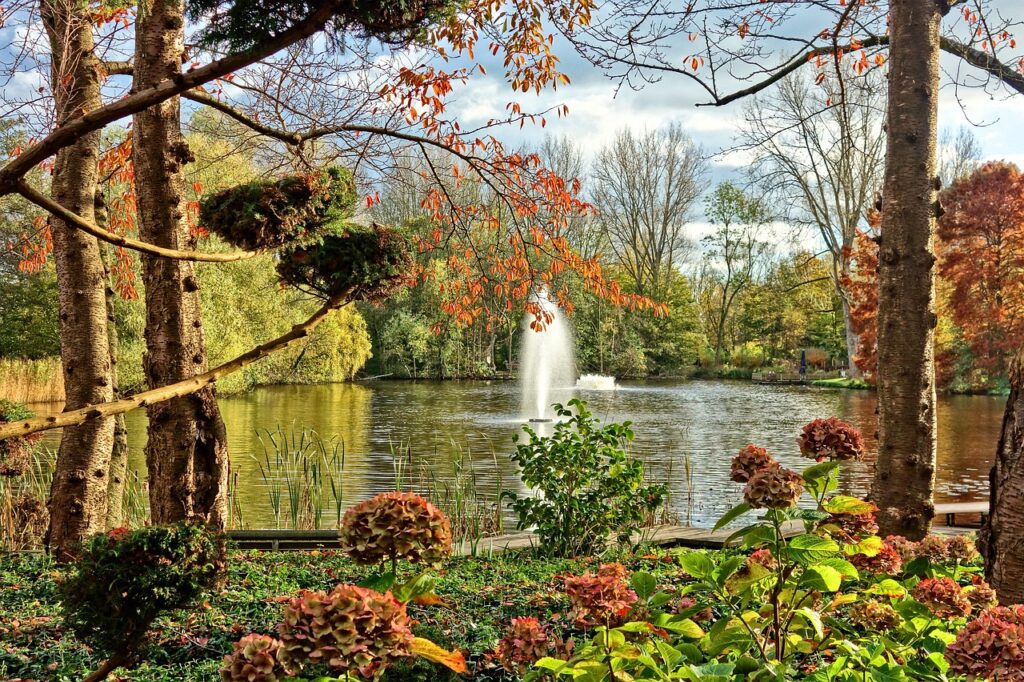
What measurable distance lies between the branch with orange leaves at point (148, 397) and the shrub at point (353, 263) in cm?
7

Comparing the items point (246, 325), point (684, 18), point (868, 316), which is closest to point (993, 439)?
point (868, 316)

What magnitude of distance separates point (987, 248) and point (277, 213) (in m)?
19.2

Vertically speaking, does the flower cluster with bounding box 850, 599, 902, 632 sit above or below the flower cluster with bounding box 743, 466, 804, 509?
below

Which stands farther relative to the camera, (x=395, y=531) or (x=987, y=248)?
(x=987, y=248)

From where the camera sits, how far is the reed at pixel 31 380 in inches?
656

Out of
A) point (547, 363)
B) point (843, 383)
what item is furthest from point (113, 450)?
point (843, 383)

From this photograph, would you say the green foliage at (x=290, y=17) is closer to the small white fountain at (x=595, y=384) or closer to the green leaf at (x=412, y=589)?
the green leaf at (x=412, y=589)

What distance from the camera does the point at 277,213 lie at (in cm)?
224

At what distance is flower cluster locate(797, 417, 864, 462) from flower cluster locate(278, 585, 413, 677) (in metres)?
1.32

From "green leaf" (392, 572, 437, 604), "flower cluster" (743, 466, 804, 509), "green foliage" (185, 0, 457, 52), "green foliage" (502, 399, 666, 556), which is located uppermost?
"green foliage" (185, 0, 457, 52)

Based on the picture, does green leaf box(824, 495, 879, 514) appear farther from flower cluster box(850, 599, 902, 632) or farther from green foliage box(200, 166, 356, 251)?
green foliage box(200, 166, 356, 251)

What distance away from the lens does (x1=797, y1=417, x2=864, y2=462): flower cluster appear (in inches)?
79.9

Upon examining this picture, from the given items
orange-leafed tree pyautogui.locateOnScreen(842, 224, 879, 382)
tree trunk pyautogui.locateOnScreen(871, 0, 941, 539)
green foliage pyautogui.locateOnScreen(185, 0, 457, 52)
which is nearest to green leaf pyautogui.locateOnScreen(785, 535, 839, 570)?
green foliage pyautogui.locateOnScreen(185, 0, 457, 52)

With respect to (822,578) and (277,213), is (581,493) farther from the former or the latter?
(822,578)
